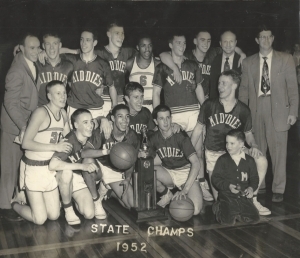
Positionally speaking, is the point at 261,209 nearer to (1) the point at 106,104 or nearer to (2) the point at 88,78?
(1) the point at 106,104

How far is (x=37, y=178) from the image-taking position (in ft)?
14.1

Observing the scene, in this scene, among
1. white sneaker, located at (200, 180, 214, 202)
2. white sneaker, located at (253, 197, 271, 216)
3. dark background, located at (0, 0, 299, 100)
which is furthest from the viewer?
dark background, located at (0, 0, 299, 100)

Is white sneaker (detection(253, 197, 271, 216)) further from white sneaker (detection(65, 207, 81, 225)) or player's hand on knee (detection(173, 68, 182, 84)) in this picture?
white sneaker (detection(65, 207, 81, 225))

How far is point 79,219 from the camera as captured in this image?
14.4 ft

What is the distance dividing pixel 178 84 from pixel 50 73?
1.54m

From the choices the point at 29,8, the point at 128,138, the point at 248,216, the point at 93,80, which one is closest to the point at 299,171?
the point at 248,216

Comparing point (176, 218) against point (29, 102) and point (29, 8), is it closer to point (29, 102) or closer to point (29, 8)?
point (29, 102)

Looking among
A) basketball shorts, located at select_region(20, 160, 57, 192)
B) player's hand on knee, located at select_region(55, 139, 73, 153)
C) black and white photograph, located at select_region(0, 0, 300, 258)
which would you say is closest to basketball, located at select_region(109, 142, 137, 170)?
black and white photograph, located at select_region(0, 0, 300, 258)

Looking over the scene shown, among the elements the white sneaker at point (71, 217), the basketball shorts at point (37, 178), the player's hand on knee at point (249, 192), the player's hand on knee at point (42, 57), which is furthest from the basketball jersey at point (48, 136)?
the player's hand on knee at point (249, 192)

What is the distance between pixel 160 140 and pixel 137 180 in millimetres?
572

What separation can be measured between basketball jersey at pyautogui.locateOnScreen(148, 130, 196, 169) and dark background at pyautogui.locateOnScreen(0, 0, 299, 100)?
3031 mm

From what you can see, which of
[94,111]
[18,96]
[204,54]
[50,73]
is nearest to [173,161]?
[94,111]

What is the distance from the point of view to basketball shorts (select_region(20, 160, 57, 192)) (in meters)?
4.30

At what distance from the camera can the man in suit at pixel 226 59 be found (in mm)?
5281
